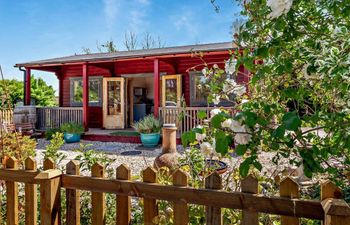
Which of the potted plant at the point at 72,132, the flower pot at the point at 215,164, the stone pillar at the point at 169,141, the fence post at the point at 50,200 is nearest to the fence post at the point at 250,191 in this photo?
the flower pot at the point at 215,164

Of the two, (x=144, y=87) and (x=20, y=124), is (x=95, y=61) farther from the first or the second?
(x=144, y=87)

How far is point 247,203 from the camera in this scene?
53.0 inches

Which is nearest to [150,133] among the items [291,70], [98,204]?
[98,204]

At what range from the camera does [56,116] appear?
35.5 ft

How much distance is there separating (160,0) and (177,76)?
797cm

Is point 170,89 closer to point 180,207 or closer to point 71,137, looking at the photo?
point 71,137

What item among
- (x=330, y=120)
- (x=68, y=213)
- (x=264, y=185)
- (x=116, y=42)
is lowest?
(x=68, y=213)

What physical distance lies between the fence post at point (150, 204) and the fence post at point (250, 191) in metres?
0.51

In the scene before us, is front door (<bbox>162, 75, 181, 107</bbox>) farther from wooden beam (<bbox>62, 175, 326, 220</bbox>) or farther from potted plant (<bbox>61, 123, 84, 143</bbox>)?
wooden beam (<bbox>62, 175, 326, 220</bbox>)

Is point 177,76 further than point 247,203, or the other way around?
point 177,76

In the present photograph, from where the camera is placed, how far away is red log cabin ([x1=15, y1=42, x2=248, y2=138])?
905 centimetres

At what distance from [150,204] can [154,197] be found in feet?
0.26

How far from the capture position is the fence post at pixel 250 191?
1.34 meters

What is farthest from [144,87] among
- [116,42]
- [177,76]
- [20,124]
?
[116,42]
